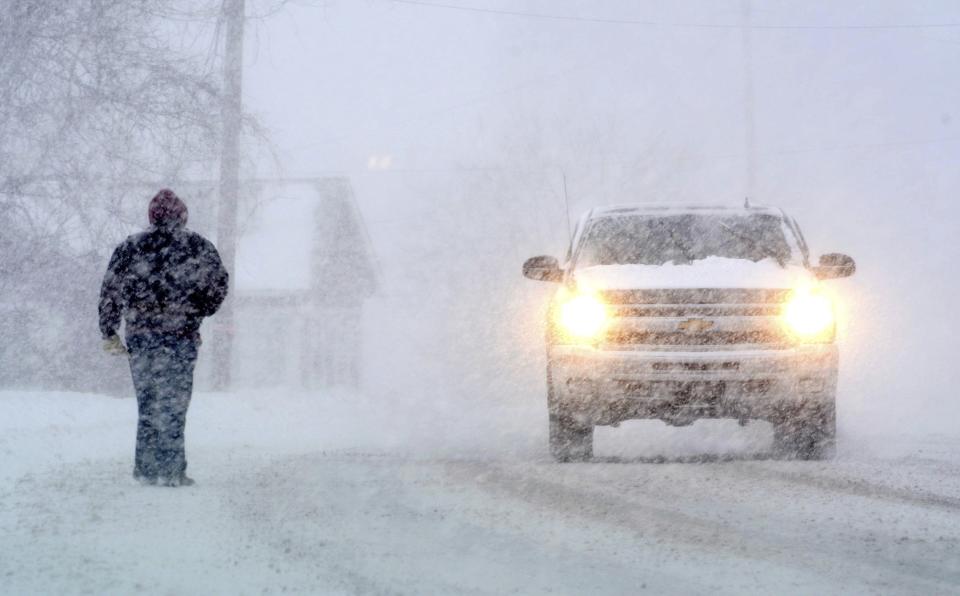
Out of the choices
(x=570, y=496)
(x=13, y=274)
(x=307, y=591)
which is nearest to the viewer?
(x=307, y=591)

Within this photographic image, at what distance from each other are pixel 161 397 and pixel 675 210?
16.3 feet

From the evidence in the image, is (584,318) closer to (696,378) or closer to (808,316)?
(696,378)

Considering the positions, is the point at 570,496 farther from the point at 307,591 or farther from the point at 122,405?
the point at 122,405

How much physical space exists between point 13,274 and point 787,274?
10.6m

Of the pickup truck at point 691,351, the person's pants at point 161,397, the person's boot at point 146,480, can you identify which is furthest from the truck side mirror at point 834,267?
the person's boot at point 146,480

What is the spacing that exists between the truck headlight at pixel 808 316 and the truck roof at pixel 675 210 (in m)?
1.70

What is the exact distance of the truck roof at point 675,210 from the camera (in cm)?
1021

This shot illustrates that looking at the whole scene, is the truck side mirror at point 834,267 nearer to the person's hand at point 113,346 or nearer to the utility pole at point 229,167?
the person's hand at point 113,346

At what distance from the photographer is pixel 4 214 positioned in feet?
48.9

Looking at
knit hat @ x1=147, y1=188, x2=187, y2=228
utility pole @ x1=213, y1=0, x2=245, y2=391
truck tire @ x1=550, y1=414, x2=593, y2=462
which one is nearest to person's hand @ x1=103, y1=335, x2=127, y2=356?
knit hat @ x1=147, y1=188, x2=187, y2=228

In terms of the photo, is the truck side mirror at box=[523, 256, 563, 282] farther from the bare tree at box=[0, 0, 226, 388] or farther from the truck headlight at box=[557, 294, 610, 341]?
the bare tree at box=[0, 0, 226, 388]

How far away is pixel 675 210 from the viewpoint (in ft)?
33.7

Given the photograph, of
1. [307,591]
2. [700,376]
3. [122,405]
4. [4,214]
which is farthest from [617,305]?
[4,214]

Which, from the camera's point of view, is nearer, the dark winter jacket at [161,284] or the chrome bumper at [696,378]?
the dark winter jacket at [161,284]
